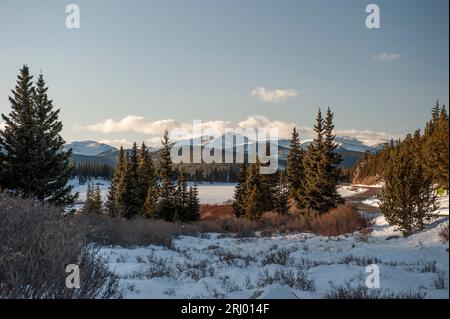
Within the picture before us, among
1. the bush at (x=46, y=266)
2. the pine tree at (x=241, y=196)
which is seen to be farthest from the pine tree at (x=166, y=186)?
the bush at (x=46, y=266)

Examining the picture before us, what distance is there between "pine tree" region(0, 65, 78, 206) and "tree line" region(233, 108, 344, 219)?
1917 cm

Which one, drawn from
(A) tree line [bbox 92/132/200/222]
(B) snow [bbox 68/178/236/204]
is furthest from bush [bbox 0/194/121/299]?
(B) snow [bbox 68/178/236/204]

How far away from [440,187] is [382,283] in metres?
3.20

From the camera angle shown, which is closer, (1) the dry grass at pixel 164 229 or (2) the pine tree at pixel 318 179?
(1) the dry grass at pixel 164 229

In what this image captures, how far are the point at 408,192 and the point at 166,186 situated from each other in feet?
127

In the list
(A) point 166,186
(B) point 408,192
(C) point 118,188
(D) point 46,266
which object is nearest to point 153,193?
(A) point 166,186

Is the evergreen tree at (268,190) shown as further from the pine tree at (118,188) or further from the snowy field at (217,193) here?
the snowy field at (217,193)

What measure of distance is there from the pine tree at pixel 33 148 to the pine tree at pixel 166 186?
15.7 m

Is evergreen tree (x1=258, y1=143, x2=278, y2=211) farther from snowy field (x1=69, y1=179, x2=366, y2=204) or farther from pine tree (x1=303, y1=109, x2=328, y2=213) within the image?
snowy field (x1=69, y1=179, x2=366, y2=204)

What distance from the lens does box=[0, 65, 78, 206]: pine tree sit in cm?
2611

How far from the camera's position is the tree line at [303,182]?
109 ft

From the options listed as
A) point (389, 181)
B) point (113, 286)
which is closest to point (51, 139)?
point (113, 286)

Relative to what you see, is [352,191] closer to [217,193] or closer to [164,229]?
[164,229]
